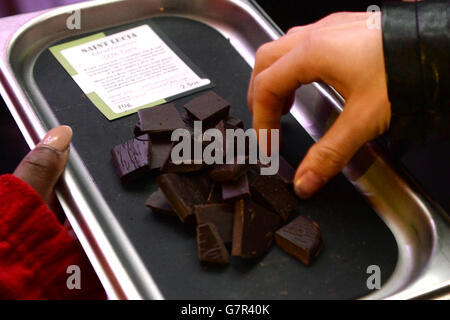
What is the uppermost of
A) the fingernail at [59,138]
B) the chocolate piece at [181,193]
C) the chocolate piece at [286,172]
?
the fingernail at [59,138]

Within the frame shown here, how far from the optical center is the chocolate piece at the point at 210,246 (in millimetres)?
1066

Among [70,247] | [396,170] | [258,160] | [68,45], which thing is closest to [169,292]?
[70,247]

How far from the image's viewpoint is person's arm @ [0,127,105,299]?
41.6 inches

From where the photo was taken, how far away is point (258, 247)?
1.09 m

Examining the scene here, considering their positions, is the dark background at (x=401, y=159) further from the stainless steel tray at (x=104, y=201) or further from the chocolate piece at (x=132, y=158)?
the chocolate piece at (x=132, y=158)

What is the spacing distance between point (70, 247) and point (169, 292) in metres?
0.28

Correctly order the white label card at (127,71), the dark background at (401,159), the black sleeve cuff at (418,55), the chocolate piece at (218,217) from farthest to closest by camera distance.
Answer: the dark background at (401,159) → the white label card at (127,71) → the chocolate piece at (218,217) → the black sleeve cuff at (418,55)

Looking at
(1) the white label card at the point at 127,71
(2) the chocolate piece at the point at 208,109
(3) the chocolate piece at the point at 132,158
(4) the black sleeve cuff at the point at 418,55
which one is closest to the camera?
(4) the black sleeve cuff at the point at 418,55

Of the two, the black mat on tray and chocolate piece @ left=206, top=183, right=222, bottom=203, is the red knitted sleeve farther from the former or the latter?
chocolate piece @ left=206, top=183, right=222, bottom=203

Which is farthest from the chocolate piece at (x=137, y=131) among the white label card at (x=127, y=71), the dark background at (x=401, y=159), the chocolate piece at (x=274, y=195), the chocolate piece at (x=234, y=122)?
the dark background at (x=401, y=159)

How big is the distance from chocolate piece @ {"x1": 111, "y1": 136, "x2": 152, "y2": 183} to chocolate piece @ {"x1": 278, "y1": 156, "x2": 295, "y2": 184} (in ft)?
1.10

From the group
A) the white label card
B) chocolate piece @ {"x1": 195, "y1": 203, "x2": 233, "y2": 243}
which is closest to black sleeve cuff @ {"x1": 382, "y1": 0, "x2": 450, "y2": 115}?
chocolate piece @ {"x1": 195, "y1": 203, "x2": 233, "y2": 243}

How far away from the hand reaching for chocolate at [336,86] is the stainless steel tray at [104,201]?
0.21 meters

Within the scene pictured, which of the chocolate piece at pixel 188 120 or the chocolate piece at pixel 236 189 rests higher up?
the chocolate piece at pixel 188 120
